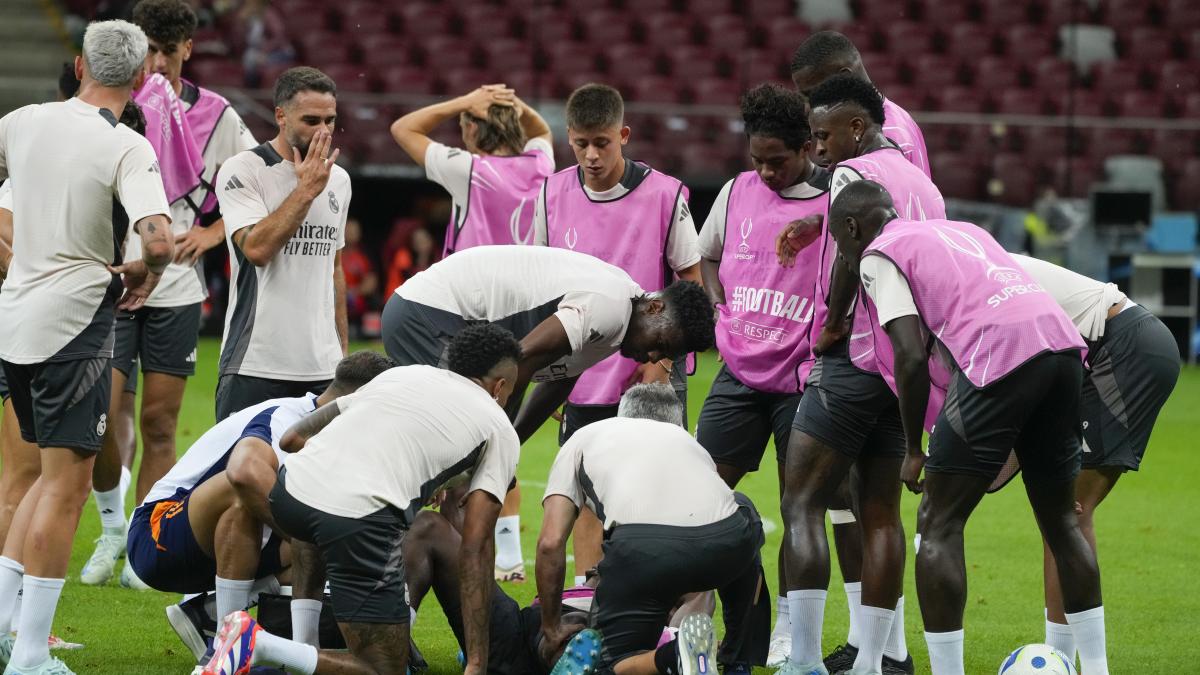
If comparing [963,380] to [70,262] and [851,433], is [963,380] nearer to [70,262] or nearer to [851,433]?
[851,433]

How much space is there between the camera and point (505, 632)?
541cm

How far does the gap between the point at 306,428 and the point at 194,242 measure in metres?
2.12

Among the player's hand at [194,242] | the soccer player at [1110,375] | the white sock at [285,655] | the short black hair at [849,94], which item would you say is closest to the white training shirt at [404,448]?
the white sock at [285,655]

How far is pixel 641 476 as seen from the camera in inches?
206

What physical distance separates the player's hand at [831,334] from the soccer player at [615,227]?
3.57ft

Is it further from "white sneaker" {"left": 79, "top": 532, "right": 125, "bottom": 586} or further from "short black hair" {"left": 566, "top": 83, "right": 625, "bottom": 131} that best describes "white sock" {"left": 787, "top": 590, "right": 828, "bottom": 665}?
"white sneaker" {"left": 79, "top": 532, "right": 125, "bottom": 586}

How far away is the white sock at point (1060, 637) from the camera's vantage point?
5746 millimetres

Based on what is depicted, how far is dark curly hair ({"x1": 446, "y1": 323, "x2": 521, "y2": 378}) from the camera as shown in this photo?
5.18 metres

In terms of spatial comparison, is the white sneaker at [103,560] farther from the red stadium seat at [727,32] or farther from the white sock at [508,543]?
the red stadium seat at [727,32]

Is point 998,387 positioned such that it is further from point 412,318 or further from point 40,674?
point 40,674

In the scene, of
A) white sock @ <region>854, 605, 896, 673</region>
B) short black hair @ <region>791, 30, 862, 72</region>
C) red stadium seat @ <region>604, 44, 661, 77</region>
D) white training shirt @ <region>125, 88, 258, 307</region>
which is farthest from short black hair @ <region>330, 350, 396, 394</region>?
red stadium seat @ <region>604, 44, 661, 77</region>

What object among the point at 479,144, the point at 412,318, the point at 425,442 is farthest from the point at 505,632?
the point at 479,144

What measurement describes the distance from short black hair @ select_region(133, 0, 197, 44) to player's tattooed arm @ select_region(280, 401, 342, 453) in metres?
2.92

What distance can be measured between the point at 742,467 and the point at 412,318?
1503 millimetres
